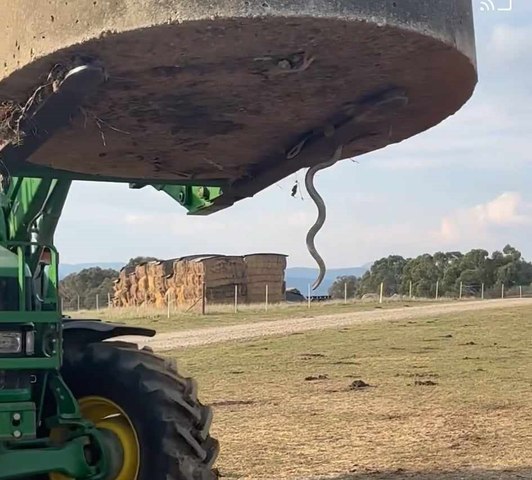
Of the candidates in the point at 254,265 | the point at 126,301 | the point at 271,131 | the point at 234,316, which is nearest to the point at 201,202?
the point at 271,131

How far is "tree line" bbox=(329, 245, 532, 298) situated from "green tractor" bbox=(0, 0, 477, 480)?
159 ft

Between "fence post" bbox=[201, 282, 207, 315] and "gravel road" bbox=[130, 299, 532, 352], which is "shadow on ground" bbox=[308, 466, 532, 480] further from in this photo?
"fence post" bbox=[201, 282, 207, 315]

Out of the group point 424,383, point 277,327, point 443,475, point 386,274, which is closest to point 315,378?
point 424,383

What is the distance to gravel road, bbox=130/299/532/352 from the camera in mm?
20750

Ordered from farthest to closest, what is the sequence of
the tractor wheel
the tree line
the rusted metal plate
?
the tree line
the tractor wheel
the rusted metal plate

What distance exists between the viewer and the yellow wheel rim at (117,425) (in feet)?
15.6


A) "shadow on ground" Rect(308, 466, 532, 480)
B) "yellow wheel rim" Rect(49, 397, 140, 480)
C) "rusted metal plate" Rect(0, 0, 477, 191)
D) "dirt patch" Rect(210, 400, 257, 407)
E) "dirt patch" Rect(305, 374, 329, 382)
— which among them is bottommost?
"dirt patch" Rect(210, 400, 257, 407)

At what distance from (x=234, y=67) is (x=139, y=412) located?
1.81 metres

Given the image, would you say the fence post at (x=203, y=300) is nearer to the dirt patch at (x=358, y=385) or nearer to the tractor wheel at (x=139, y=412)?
the dirt patch at (x=358, y=385)

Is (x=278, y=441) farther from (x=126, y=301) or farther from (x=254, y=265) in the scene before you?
(x=126, y=301)

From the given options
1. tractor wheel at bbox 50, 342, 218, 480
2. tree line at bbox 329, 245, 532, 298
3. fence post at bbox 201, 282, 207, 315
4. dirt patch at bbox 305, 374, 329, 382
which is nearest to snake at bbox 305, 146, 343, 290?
tractor wheel at bbox 50, 342, 218, 480

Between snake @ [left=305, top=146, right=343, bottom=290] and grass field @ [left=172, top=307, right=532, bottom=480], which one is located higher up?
snake @ [left=305, top=146, right=343, bottom=290]

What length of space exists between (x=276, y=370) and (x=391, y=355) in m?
2.90

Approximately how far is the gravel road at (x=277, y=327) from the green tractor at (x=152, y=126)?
44.8 ft
